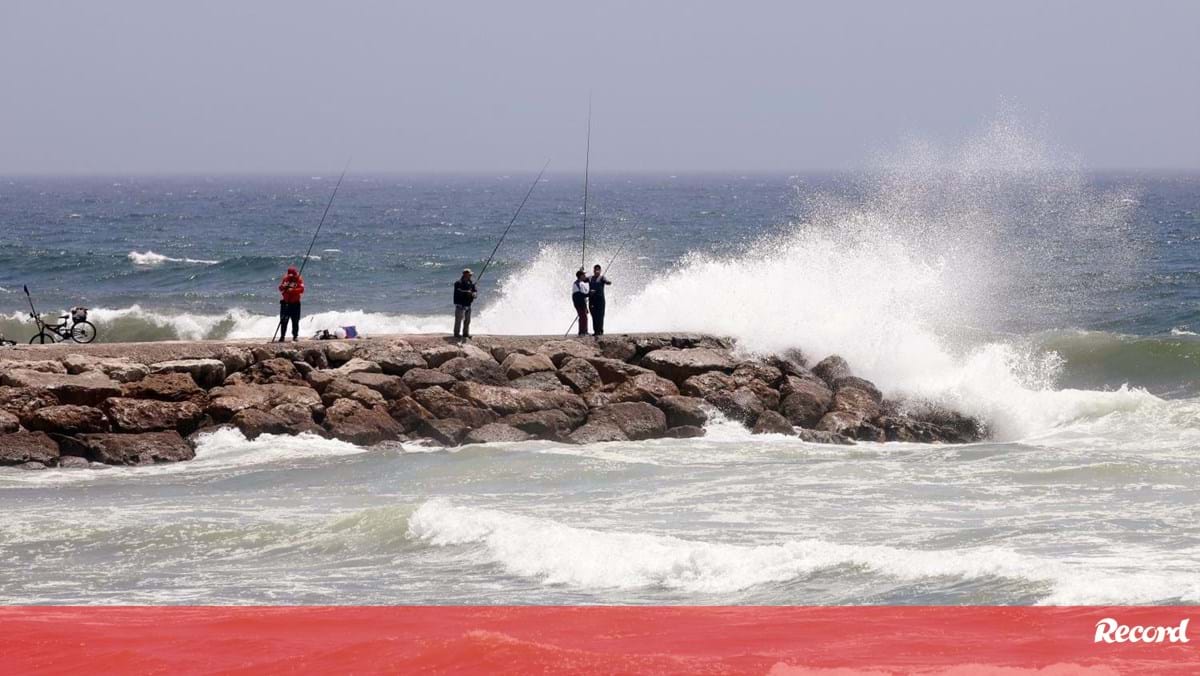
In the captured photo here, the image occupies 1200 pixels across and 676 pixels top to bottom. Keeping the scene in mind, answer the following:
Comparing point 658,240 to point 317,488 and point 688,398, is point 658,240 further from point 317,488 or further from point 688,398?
point 317,488

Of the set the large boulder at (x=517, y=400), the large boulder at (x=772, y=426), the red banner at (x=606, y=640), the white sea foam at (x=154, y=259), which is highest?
the white sea foam at (x=154, y=259)

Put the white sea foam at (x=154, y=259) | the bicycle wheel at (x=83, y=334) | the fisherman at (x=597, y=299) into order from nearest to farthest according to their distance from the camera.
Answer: the fisherman at (x=597, y=299)
the bicycle wheel at (x=83, y=334)
the white sea foam at (x=154, y=259)

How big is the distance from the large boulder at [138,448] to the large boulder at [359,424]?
5.50 ft

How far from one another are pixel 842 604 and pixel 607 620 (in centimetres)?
163

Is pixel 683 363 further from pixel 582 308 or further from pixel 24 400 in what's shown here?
pixel 24 400

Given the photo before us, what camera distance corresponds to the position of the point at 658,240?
58656 millimetres

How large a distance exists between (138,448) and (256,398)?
5.68 ft

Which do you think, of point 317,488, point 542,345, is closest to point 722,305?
point 542,345

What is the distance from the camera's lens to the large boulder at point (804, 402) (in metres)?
18.2

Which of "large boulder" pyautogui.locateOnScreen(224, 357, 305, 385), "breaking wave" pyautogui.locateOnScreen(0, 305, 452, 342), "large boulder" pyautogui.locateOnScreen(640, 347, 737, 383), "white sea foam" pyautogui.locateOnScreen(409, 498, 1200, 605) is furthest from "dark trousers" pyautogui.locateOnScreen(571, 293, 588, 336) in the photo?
"white sea foam" pyautogui.locateOnScreen(409, 498, 1200, 605)

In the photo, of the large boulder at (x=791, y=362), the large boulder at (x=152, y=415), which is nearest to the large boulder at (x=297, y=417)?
the large boulder at (x=152, y=415)

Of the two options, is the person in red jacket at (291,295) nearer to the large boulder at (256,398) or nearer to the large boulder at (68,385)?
the large boulder at (256,398)

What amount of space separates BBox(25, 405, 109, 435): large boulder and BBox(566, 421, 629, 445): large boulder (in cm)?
547

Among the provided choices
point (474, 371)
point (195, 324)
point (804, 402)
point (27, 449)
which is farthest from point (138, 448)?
point (195, 324)
